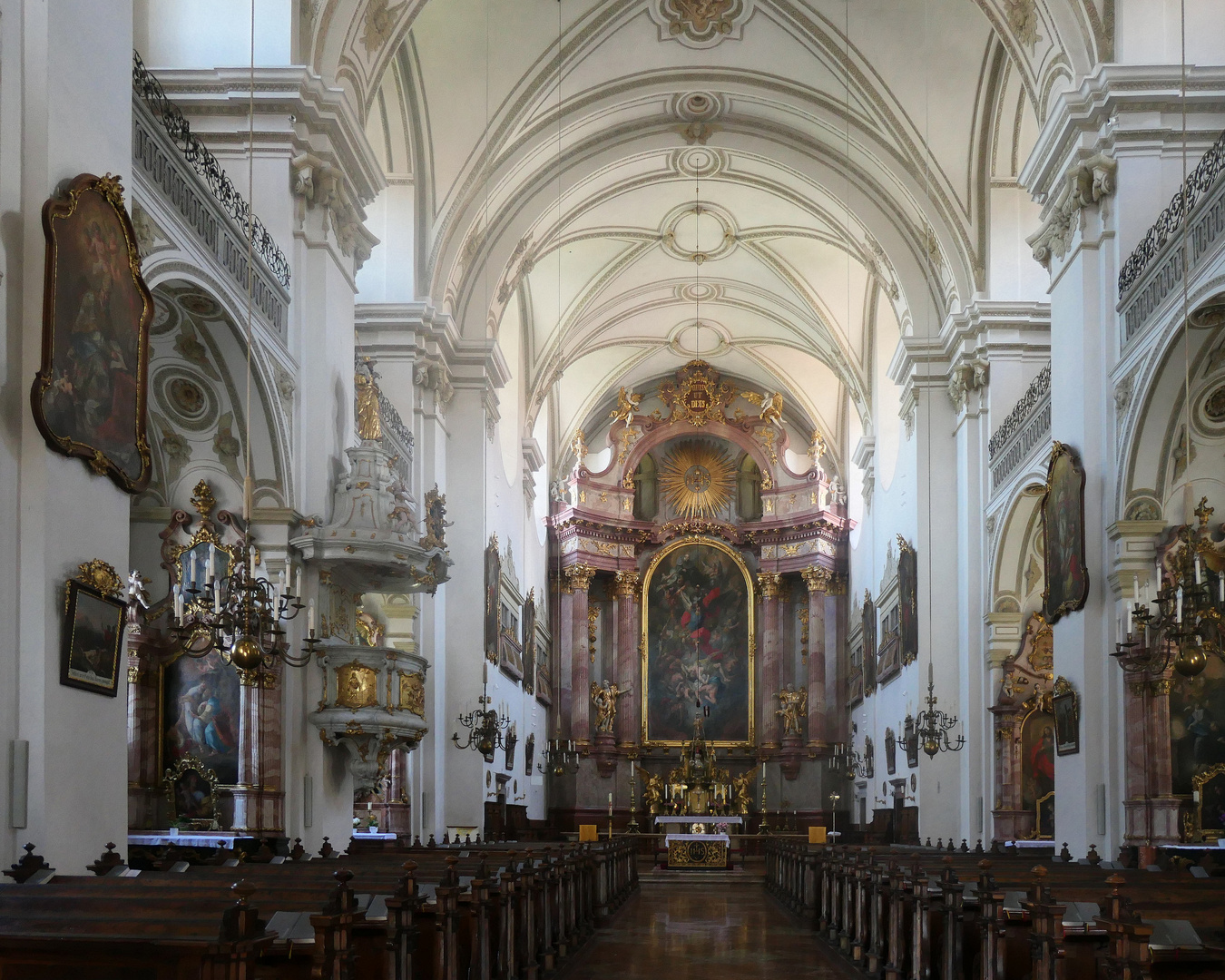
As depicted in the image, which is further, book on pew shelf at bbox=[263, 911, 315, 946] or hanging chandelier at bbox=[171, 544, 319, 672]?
hanging chandelier at bbox=[171, 544, 319, 672]

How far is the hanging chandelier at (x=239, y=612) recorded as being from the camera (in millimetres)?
9727

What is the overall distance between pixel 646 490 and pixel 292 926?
2772 cm

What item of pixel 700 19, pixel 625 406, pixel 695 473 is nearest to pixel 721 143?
pixel 700 19

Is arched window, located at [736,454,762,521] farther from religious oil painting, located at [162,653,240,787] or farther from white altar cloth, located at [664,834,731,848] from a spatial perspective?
religious oil painting, located at [162,653,240,787]

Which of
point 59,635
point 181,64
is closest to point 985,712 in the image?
point 181,64

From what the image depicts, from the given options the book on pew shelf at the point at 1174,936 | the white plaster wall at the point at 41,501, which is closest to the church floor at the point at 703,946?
the white plaster wall at the point at 41,501

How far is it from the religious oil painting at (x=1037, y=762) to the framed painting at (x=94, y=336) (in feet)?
41.6

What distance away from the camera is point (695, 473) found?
33.6 metres

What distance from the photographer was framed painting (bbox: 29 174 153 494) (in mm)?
7922

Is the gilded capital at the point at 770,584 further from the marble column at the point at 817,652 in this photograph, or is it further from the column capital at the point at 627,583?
the column capital at the point at 627,583

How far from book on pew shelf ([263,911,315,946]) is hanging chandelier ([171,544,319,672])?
282 centimetres

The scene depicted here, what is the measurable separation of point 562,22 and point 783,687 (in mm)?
17194

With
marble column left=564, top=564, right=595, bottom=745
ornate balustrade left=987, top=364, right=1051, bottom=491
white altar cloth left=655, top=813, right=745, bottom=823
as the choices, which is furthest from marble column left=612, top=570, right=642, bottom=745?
ornate balustrade left=987, top=364, right=1051, bottom=491

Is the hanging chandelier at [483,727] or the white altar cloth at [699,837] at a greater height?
the hanging chandelier at [483,727]
